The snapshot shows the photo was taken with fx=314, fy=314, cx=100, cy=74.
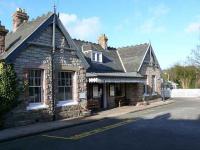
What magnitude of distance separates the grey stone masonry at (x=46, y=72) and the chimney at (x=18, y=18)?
10.9 feet

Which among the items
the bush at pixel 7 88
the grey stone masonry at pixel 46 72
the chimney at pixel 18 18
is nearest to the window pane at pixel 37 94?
the grey stone masonry at pixel 46 72

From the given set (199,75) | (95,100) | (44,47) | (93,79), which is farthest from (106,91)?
(199,75)

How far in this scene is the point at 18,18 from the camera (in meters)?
20.4

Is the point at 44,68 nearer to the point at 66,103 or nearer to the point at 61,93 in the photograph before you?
the point at 61,93

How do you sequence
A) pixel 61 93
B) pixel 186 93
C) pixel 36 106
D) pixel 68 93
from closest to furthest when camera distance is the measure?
pixel 36 106, pixel 61 93, pixel 68 93, pixel 186 93

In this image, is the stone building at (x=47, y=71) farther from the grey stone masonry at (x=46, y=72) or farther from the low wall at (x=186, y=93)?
the low wall at (x=186, y=93)

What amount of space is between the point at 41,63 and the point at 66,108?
3260 mm

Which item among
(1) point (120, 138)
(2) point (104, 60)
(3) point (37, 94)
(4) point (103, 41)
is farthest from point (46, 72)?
(4) point (103, 41)

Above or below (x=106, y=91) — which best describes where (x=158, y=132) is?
below

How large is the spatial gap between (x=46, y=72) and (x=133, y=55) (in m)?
16.2

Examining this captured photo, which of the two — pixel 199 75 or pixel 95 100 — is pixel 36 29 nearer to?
pixel 95 100

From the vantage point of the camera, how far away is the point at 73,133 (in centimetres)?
1372

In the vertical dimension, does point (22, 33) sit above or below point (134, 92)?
above

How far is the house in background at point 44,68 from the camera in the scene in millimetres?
15844
